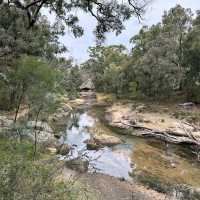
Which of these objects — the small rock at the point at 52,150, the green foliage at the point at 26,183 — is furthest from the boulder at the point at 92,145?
the green foliage at the point at 26,183

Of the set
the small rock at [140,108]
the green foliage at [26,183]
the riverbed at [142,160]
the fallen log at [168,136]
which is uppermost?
the green foliage at [26,183]

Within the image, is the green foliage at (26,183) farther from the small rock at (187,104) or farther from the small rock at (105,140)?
the small rock at (187,104)

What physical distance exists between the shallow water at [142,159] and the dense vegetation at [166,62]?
49.1ft

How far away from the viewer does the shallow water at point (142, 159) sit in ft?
71.5

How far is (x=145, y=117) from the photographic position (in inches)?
1555

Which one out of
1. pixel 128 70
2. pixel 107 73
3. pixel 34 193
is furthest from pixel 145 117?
pixel 34 193

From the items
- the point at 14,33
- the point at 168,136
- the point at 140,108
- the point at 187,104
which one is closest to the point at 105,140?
the point at 168,136

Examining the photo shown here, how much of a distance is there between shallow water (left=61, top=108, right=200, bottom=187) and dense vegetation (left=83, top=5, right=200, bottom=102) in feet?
49.1

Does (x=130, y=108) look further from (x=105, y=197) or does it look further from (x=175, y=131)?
(x=105, y=197)

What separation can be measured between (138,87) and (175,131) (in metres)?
19.4

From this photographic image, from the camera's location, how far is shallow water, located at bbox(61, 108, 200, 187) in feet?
71.5

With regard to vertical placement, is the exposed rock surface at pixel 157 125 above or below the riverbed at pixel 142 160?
above

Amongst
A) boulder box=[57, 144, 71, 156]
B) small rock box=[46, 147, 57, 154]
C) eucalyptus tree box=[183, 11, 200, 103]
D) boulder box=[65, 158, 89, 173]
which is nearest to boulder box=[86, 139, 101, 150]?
boulder box=[57, 144, 71, 156]

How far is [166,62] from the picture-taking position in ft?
149
